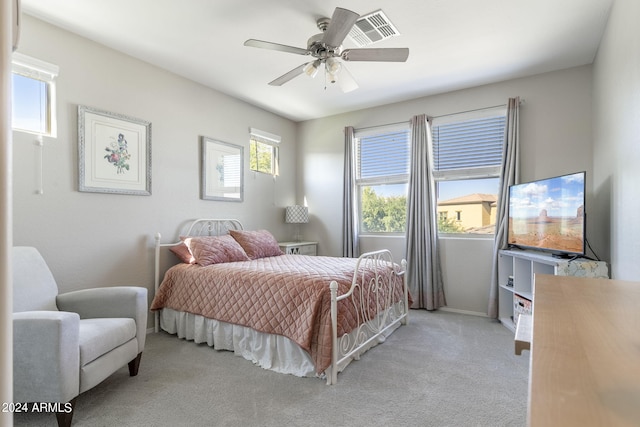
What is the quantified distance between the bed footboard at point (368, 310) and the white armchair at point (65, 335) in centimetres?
138

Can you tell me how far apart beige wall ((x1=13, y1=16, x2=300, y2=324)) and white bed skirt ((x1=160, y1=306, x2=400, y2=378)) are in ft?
1.95

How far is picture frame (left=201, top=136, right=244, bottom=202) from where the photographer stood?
12.6 feet

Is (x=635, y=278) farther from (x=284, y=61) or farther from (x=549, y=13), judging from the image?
(x=284, y=61)

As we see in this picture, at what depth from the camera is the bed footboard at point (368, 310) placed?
7.41 feet

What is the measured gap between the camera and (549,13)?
2.50 meters

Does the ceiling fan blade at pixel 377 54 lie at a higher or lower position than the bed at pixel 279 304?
higher

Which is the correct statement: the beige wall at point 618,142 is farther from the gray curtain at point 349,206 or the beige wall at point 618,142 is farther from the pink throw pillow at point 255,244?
the pink throw pillow at point 255,244

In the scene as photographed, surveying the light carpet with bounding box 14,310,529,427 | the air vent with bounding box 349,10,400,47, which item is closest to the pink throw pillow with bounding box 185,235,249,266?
the light carpet with bounding box 14,310,529,427

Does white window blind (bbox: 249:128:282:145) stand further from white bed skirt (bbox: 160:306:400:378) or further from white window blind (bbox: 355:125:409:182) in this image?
white bed skirt (bbox: 160:306:400:378)

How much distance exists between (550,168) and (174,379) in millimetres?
4067

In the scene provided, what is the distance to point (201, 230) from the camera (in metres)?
3.81

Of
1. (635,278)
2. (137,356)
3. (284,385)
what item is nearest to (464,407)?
(284,385)

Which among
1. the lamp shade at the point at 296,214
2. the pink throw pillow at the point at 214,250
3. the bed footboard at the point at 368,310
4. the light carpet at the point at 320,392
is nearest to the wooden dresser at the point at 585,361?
the light carpet at the point at 320,392

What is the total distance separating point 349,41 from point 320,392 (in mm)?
2815
